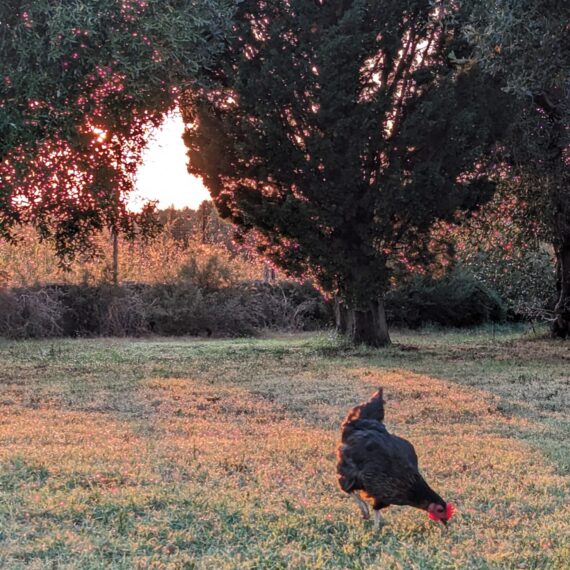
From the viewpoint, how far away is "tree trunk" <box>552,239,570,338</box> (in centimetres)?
1778

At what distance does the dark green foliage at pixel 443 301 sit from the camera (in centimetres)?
2448

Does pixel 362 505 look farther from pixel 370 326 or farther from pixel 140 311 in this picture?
pixel 140 311

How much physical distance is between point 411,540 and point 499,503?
99 cm

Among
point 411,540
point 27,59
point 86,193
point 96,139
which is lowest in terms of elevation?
point 411,540

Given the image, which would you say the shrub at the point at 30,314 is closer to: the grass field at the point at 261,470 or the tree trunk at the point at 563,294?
the grass field at the point at 261,470

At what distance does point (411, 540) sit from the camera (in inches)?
165

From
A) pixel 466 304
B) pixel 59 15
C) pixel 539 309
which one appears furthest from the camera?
pixel 466 304

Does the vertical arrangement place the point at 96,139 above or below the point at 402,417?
above

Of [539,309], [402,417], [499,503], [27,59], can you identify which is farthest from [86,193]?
[539,309]

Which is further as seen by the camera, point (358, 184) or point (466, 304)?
point (466, 304)

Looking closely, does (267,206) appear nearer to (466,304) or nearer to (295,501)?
(295,501)

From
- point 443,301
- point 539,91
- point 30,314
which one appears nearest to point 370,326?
point 539,91

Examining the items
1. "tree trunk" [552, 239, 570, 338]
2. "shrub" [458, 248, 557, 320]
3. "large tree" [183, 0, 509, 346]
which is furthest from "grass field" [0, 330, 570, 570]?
"tree trunk" [552, 239, 570, 338]

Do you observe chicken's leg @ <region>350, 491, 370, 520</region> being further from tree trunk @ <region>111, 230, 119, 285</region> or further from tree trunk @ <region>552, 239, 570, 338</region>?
tree trunk @ <region>111, 230, 119, 285</region>
